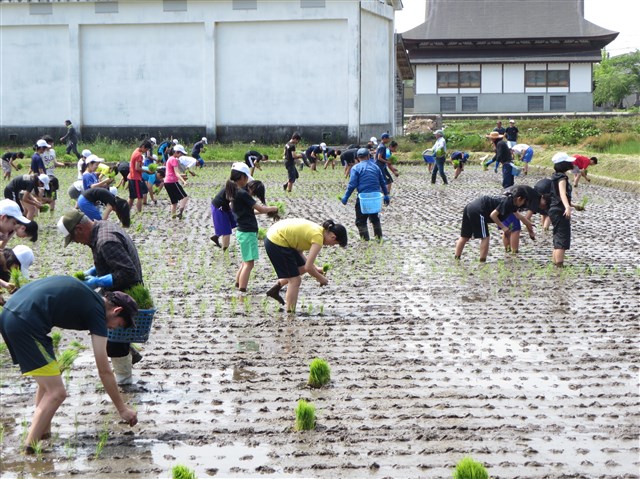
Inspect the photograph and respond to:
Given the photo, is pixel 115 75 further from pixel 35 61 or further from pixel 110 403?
pixel 110 403

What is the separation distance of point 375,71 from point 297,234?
32686 mm

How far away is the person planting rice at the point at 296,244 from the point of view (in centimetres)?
955

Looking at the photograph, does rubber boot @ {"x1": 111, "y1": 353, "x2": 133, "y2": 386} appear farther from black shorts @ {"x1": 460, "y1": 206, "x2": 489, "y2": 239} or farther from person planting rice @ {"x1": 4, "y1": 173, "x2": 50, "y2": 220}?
person planting rice @ {"x1": 4, "y1": 173, "x2": 50, "y2": 220}

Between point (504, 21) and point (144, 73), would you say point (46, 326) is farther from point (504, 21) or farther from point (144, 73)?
point (504, 21)

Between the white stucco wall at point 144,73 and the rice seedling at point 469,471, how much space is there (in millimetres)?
34690

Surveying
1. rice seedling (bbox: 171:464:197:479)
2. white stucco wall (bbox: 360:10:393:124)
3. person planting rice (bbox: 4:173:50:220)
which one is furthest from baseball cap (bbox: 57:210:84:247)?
white stucco wall (bbox: 360:10:393:124)

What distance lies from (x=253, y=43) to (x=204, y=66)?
220 centimetres

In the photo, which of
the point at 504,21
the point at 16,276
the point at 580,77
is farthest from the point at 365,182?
the point at 504,21

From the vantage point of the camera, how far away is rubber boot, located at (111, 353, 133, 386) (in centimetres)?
746

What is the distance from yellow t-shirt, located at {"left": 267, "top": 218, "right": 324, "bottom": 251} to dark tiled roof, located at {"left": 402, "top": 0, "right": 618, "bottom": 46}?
4898 centimetres

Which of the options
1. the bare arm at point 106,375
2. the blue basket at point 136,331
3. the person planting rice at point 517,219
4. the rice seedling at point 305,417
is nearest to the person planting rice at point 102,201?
the person planting rice at point 517,219

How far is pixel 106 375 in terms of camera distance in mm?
6137

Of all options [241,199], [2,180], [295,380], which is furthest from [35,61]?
[295,380]

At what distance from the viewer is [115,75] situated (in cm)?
3894
